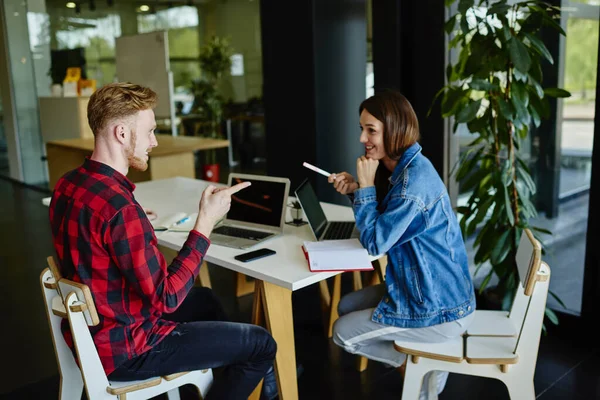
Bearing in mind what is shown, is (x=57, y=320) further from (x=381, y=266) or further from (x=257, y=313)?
(x=381, y=266)

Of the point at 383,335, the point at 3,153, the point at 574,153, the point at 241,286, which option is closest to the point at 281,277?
the point at 383,335

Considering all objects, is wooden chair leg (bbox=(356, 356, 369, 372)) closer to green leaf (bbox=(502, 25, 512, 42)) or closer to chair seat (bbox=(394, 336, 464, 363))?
chair seat (bbox=(394, 336, 464, 363))

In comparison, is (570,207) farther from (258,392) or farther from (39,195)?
(39,195)

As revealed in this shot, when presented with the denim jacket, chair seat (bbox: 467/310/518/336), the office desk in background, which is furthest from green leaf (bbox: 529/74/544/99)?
the office desk in background

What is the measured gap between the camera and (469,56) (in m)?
2.71

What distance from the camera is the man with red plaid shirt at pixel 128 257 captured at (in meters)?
1.60

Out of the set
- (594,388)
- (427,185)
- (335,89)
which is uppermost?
(335,89)

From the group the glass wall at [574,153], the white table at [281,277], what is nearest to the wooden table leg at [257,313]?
the white table at [281,277]

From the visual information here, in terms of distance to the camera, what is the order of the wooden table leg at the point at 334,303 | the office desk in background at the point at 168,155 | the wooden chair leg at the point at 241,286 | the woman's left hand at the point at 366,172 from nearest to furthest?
the woman's left hand at the point at 366,172, the wooden table leg at the point at 334,303, the wooden chair leg at the point at 241,286, the office desk in background at the point at 168,155

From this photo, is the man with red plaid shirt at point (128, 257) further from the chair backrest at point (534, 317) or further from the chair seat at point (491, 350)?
the chair backrest at point (534, 317)

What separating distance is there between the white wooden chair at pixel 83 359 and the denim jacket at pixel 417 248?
724 millimetres

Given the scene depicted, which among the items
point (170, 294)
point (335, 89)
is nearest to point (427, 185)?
point (170, 294)

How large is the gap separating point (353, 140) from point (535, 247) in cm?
213

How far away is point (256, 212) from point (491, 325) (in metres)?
1.09
